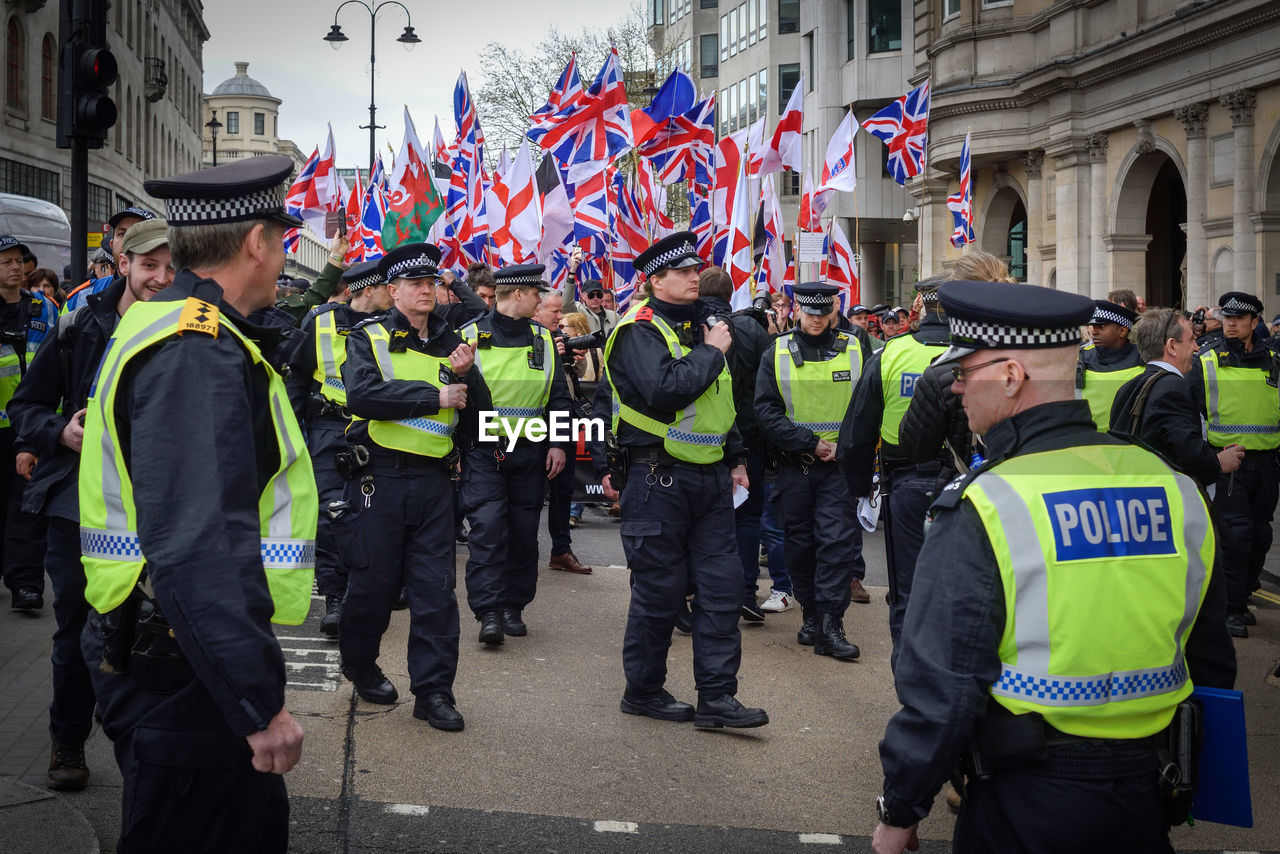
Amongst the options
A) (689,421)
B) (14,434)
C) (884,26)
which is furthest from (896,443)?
(884,26)

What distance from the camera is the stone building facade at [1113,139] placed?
2345 cm

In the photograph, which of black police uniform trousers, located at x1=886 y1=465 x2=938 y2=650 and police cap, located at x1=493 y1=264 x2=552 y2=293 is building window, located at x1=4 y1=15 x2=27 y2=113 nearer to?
police cap, located at x1=493 y1=264 x2=552 y2=293

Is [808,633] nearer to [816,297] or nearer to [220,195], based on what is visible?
[816,297]

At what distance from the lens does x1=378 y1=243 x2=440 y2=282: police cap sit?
250 inches

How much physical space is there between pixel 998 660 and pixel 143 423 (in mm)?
1750

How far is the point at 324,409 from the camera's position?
8.37 m

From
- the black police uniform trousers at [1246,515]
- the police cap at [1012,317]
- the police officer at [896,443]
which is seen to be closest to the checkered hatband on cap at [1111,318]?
the black police uniform trousers at [1246,515]

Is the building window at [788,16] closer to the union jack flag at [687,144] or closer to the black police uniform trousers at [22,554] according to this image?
the union jack flag at [687,144]

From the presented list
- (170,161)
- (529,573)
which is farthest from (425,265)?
(170,161)

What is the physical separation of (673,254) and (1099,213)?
25578 mm

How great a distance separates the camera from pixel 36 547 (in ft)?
26.3

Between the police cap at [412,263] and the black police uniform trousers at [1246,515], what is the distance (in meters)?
5.17

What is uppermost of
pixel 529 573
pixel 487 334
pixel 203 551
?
pixel 487 334

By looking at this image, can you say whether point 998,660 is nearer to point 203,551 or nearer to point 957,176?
point 203,551
